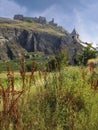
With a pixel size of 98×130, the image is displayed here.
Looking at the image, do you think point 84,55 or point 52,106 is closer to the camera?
point 52,106

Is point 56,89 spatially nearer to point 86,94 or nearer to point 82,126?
point 86,94

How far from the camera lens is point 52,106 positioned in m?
8.31

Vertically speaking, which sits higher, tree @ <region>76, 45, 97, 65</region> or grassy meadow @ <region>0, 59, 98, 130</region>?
tree @ <region>76, 45, 97, 65</region>

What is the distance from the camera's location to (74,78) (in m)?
10.4

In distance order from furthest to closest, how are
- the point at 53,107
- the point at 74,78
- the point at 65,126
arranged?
the point at 74,78 → the point at 53,107 → the point at 65,126

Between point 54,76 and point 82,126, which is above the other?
point 54,76

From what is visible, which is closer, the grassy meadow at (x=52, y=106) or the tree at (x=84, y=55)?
the grassy meadow at (x=52, y=106)

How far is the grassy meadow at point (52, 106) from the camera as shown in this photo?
4538mm

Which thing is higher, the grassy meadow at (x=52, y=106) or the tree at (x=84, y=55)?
the tree at (x=84, y=55)

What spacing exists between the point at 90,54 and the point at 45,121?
24901mm

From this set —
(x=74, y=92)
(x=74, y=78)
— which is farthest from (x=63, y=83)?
(x=74, y=78)

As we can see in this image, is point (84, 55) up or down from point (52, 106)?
up

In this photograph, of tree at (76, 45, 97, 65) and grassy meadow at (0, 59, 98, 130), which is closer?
grassy meadow at (0, 59, 98, 130)

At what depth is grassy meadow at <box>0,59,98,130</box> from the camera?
454cm
